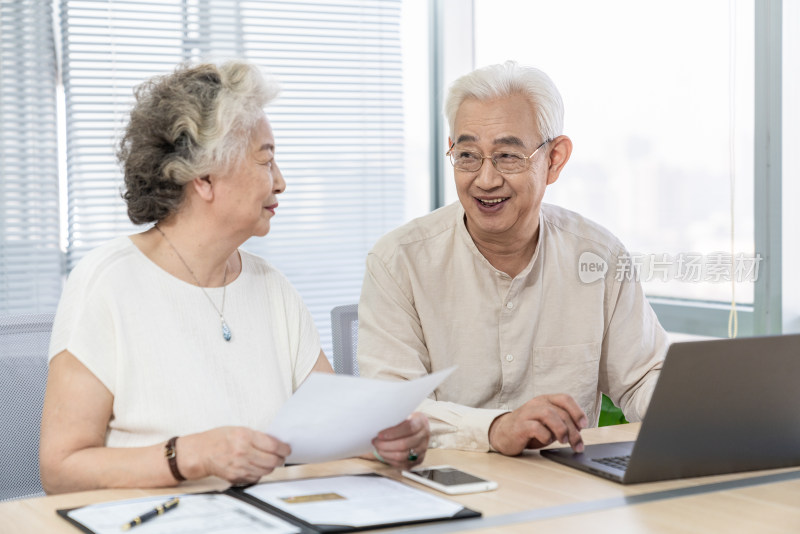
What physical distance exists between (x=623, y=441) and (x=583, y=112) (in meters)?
1.94

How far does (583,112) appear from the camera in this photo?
3.43 meters

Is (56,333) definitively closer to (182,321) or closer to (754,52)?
(182,321)

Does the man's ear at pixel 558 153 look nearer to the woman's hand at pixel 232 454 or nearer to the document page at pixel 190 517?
the woman's hand at pixel 232 454

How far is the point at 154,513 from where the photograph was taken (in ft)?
3.96

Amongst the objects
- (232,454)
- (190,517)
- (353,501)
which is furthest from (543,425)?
(190,517)

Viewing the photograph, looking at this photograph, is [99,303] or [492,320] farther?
[492,320]

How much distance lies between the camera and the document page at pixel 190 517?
115 cm

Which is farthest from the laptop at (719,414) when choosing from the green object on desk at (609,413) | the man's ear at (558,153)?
the green object on desk at (609,413)

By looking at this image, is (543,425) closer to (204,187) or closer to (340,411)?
(340,411)

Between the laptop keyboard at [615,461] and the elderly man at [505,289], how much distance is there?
0.54m

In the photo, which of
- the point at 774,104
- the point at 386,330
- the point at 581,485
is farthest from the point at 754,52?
the point at 581,485

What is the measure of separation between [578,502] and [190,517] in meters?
0.54

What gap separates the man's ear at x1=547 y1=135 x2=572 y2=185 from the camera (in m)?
2.19

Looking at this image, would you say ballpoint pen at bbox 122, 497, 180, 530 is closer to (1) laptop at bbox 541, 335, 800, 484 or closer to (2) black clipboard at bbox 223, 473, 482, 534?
(2) black clipboard at bbox 223, 473, 482, 534
